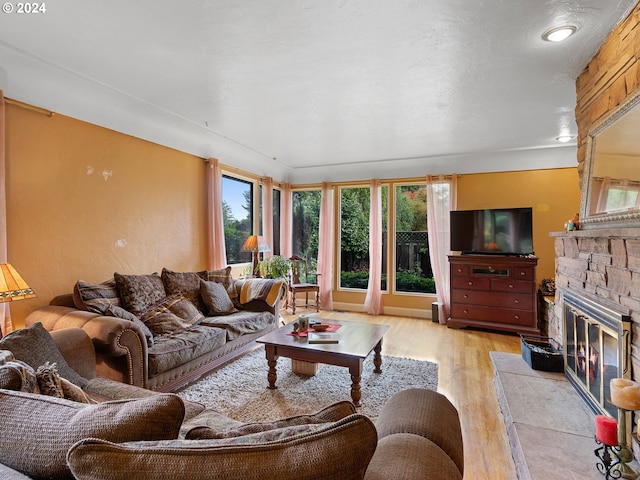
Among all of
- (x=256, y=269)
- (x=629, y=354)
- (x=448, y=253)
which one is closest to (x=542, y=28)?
(x=629, y=354)

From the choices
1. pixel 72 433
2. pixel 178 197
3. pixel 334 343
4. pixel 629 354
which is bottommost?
pixel 334 343

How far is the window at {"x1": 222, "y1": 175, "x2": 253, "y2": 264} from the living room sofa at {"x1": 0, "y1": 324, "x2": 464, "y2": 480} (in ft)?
13.1

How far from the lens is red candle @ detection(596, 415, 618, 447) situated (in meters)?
1.46

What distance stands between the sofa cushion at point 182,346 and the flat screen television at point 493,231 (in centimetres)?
359

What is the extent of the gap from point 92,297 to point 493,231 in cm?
478

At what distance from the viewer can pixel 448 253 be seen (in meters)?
5.13

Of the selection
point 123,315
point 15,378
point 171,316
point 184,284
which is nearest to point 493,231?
point 184,284

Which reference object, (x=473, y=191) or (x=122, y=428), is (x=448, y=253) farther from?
(x=122, y=428)

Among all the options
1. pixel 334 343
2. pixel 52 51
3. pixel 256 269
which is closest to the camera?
A: pixel 52 51

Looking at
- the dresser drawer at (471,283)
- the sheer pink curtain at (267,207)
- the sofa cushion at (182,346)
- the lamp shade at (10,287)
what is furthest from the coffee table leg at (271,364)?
the dresser drawer at (471,283)

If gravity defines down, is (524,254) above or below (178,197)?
below

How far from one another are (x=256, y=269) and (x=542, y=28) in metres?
4.12

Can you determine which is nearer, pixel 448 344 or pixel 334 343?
→ pixel 334 343

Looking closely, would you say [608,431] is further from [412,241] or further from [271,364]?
[412,241]
